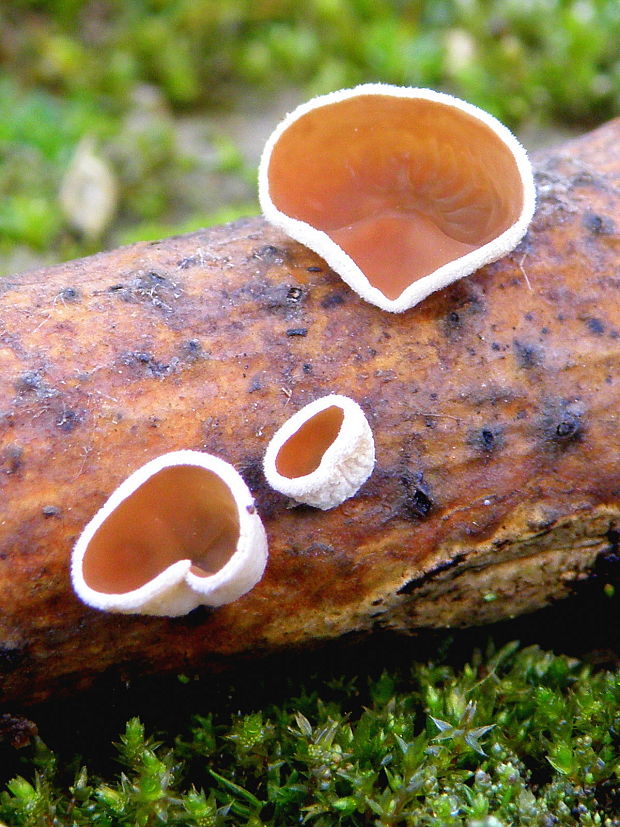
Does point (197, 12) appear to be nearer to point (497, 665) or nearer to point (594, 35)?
point (594, 35)

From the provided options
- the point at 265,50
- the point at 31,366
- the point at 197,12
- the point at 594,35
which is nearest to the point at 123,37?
the point at 197,12

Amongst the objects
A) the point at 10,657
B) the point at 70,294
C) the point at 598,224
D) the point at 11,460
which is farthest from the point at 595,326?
the point at 10,657

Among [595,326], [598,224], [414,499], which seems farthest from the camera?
[598,224]

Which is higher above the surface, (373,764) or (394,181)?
(394,181)

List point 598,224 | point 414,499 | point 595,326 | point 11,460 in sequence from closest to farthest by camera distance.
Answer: point 11,460, point 414,499, point 595,326, point 598,224

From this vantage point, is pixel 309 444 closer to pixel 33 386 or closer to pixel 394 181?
pixel 33 386

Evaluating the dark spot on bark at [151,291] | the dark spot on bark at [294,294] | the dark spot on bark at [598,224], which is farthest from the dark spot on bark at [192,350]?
the dark spot on bark at [598,224]

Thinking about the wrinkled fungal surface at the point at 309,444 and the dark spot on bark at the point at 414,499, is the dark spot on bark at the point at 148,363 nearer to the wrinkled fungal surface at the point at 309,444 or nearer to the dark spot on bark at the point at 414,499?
the wrinkled fungal surface at the point at 309,444

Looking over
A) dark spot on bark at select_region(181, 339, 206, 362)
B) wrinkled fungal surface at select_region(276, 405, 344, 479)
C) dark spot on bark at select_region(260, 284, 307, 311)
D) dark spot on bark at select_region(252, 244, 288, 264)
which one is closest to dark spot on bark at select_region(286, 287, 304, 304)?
dark spot on bark at select_region(260, 284, 307, 311)
